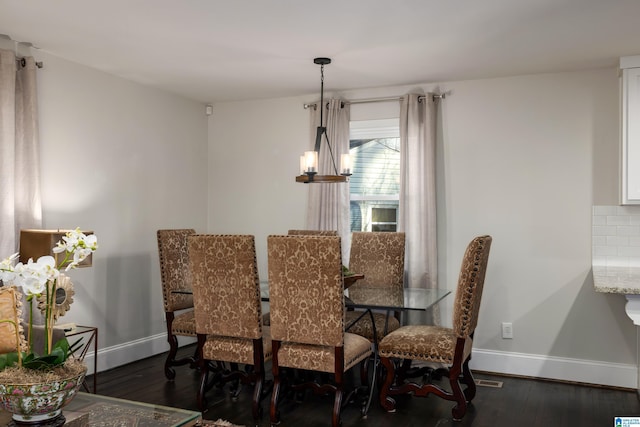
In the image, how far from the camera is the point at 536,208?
461 centimetres

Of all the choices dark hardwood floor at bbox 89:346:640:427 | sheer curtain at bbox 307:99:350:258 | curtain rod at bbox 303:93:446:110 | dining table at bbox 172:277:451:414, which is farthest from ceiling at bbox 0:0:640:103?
dark hardwood floor at bbox 89:346:640:427

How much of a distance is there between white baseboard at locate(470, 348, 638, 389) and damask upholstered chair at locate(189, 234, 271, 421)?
6.86 feet

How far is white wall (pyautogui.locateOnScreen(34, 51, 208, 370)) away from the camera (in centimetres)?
431

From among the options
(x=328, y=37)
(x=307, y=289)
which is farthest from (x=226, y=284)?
(x=328, y=37)

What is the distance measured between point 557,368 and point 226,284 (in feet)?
9.25

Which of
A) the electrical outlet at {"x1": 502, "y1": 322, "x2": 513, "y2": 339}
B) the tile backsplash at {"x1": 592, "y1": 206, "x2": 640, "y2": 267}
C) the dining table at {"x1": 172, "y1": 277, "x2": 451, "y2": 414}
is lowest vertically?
the electrical outlet at {"x1": 502, "y1": 322, "x2": 513, "y2": 339}

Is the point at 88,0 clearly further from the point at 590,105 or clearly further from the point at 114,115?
the point at 590,105

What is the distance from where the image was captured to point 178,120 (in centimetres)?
559

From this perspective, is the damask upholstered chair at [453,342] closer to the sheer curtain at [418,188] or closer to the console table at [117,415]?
the sheer curtain at [418,188]

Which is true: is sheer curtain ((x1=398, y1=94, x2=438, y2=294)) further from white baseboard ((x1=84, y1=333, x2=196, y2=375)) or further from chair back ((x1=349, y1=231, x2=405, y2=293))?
white baseboard ((x1=84, y1=333, x2=196, y2=375))

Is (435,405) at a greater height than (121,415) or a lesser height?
lesser

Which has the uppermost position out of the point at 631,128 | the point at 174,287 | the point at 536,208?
the point at 631,128

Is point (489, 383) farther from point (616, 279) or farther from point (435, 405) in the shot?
point (616, 279)

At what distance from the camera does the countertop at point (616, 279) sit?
135 inches
